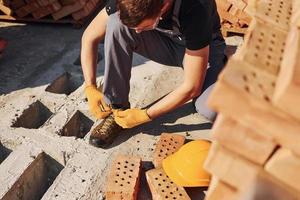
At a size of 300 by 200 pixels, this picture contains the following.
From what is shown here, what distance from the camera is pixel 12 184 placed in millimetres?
3268

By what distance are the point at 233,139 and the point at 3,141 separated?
257cm

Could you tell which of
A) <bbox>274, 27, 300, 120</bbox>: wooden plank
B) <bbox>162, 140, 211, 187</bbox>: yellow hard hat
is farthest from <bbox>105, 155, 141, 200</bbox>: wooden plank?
<bbox>274, 27, 300, 120</bbox>: wooden plank

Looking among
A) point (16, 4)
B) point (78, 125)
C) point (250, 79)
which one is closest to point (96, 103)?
point (78, 125)

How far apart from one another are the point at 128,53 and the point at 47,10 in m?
2.44

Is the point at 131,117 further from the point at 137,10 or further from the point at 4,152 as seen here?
the point at 4,152

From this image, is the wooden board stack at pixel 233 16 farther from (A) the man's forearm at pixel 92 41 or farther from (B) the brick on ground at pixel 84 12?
(A) the man's forearm at pixel 92 41

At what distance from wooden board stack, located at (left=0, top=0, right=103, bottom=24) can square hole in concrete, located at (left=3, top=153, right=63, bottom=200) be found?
2618 mm

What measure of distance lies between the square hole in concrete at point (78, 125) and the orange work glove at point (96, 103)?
31 cm

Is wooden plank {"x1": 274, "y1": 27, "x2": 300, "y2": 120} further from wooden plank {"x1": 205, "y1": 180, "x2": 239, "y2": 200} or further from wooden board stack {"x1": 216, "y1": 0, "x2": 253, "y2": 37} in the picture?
wooden board stack {"x1": 216, "y1": 0, "x2": 253, "y2": 37}

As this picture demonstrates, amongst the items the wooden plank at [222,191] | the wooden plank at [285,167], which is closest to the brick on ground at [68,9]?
the wooden plank at [222,191]

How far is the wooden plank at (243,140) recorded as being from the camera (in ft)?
5.73

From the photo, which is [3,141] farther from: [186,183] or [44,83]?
[186,183]

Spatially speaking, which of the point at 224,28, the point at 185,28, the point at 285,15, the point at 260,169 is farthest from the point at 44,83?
the point at 260,169

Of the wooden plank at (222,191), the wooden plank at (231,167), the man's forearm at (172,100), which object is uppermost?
the wooden plank at (231,167)
